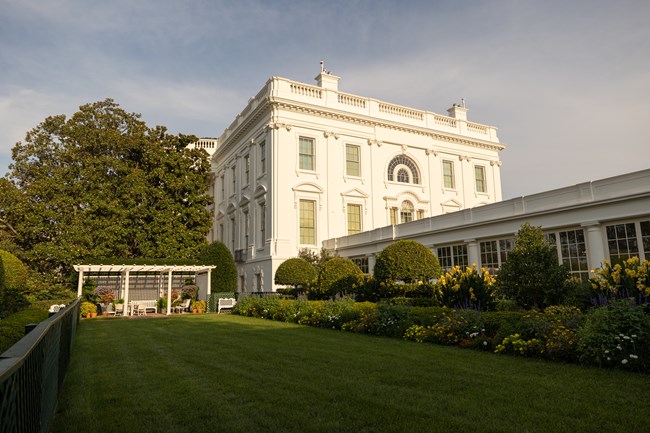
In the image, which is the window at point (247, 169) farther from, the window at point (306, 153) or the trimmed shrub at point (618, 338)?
the trimmed shrub at point (618, 338)

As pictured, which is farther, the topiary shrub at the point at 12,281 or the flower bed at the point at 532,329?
the topiary shrub at the point at 12,281

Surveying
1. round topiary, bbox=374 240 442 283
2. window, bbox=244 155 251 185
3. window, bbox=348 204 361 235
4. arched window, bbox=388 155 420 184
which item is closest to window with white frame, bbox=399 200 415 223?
arched window, bbox=388 155 420 184

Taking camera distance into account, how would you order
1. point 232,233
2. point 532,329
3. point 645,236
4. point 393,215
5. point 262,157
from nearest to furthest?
1. point 532,329
2. point 645,236
3. point 262,157
4. point 393,215
5. point 232,233

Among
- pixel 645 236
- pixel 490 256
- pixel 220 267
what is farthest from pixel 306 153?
pixel 645 236

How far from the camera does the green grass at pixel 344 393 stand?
4543 mm

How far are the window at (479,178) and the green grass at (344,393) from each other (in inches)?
1161

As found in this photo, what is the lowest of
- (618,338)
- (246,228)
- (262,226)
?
(618,338)

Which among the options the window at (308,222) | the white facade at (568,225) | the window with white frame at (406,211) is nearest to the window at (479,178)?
the window with white frame at (406,211)

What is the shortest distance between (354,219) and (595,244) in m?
16.4

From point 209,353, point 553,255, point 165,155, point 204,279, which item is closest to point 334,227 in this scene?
point 204,279

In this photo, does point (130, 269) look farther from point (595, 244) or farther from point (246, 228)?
point (595, 244)

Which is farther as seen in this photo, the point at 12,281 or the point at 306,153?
the point at 306,153

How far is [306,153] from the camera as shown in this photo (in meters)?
29.4

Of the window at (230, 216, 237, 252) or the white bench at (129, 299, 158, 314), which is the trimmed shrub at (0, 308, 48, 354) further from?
the window at (230, 216, 237, 252)
